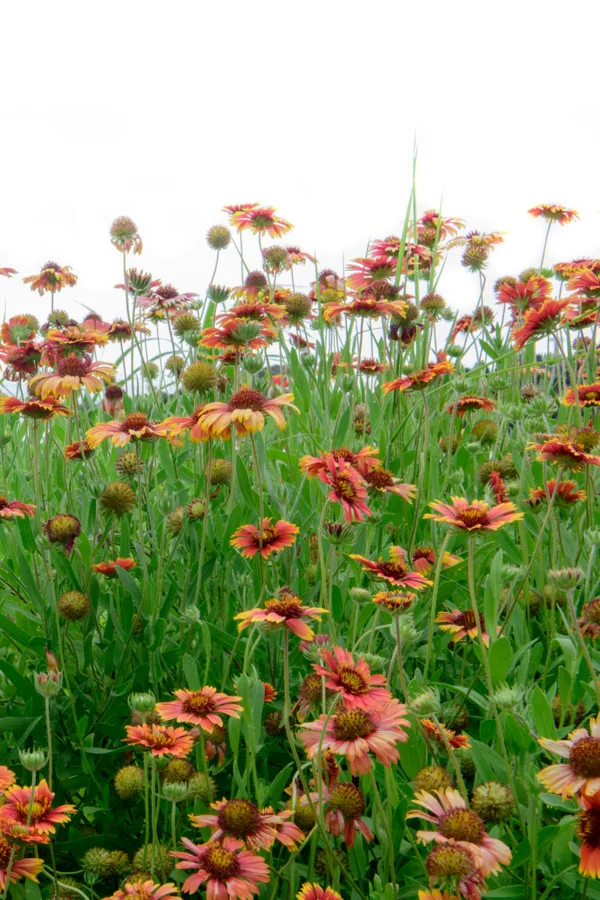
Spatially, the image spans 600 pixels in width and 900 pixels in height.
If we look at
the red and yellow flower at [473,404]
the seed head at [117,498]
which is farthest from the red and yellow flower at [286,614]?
the red and yellow flower at [473,404]

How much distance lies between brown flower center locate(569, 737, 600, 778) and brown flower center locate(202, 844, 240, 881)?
45 cm

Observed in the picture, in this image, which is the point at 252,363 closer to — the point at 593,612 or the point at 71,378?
the point at 71,378

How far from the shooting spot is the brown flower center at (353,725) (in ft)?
3.53

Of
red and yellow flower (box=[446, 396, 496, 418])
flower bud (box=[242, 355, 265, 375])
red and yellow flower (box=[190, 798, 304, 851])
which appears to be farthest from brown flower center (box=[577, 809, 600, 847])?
red and yellow flower (box=[446, 396, 496, 418])

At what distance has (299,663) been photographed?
5.58 feet

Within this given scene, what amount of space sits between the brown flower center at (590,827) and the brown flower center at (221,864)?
438 millimetres

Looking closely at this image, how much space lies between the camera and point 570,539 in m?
2.02

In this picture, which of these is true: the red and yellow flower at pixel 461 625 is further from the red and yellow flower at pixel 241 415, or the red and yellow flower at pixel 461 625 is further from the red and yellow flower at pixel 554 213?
the red and yellow flower at pixel 554 213

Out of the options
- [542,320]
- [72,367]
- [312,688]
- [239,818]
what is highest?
[542,320]

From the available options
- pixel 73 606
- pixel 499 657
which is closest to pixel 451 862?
pixel 499 657

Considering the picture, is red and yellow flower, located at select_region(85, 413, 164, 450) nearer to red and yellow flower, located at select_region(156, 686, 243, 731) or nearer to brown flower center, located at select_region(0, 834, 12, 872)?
red and yellow flower, located at select_region(156, 686, 243, 731)

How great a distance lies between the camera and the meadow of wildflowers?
1126mm

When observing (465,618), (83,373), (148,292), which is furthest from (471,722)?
(148,292)

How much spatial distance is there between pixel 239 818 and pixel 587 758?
1.49 feet
